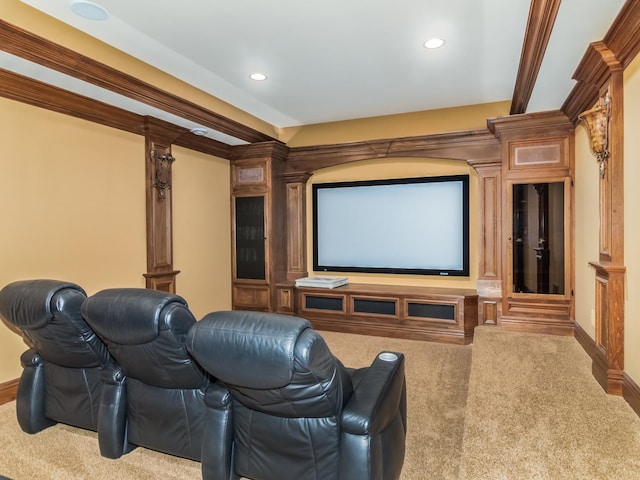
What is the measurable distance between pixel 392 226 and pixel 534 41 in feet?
9.27

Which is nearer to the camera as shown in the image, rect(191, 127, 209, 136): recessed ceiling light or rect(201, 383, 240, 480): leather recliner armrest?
rect(201, 383, 240, 480): leather recliner armrest

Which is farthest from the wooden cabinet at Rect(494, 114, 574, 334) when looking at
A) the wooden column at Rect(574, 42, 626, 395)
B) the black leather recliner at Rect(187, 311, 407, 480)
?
the black leather recliner at Rect(187, 311, 407, 480)

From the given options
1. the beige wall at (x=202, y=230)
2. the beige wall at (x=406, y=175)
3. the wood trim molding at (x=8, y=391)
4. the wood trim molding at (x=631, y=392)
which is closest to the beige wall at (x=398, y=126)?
the beige wall at (x=406, y=175)

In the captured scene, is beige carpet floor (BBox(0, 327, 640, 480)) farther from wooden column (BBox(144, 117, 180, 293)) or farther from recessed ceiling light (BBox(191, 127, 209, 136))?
recessed ceiling light (BBox(191, 127, 209, 136))

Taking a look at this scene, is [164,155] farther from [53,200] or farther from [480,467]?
[480,467]

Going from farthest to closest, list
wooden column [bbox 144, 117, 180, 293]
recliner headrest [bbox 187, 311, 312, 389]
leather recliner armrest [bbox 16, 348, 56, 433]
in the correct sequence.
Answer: wooden column [bbox 144, 117, 180, 293], leather recliner armrest [bbox 16, 348, 56, 433], recliner headrest [bbox 187, 311, 312, 389]

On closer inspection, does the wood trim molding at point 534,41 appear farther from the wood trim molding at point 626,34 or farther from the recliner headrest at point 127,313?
the recliner headrest at point 127,313

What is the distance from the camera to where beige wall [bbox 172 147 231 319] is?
482cm

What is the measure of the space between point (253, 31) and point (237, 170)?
2785 millimetres

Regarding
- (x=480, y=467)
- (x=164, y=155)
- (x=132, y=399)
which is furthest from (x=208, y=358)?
(x=164, y=155)

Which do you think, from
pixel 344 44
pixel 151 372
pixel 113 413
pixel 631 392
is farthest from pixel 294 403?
pixel 344 44

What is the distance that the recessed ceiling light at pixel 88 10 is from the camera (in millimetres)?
2680

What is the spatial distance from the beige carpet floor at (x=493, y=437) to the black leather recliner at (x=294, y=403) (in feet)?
1.63

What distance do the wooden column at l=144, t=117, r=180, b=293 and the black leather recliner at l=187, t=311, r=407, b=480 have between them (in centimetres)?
296
